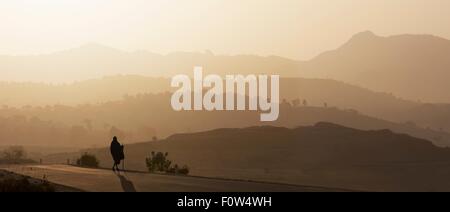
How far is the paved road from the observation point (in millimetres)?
26516

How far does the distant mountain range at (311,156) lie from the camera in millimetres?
116562

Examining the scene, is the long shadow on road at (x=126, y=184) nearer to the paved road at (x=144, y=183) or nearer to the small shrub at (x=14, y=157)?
the paved road at (x=144, y=183)

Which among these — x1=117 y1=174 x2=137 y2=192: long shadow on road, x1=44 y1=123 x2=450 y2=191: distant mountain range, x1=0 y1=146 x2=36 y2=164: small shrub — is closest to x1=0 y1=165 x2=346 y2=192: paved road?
x1=117 y1=174 x2=137 y2=192: long shadow on road

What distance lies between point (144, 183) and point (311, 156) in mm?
117291

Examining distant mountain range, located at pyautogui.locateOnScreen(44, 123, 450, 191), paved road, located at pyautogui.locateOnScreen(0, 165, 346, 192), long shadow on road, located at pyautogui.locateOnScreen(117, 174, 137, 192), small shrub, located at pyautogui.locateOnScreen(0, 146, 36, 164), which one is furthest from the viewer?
distant mountain range, located at pyautogui.locateOnScreen(44, 123, 450, 191)

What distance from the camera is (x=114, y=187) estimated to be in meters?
26.3

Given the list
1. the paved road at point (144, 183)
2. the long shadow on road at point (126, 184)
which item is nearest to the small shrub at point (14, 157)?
the paved road at point (144, 183)

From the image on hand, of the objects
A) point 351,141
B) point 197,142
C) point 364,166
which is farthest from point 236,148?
point 364,166

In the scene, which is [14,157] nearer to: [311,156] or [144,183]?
[311,156]

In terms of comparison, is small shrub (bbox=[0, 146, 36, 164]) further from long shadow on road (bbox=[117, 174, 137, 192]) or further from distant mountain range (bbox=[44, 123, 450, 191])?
distant mountain range (bbox=[44, 123, 450, 191])

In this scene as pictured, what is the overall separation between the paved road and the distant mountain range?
247 feet

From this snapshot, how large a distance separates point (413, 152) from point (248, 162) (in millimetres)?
30976
